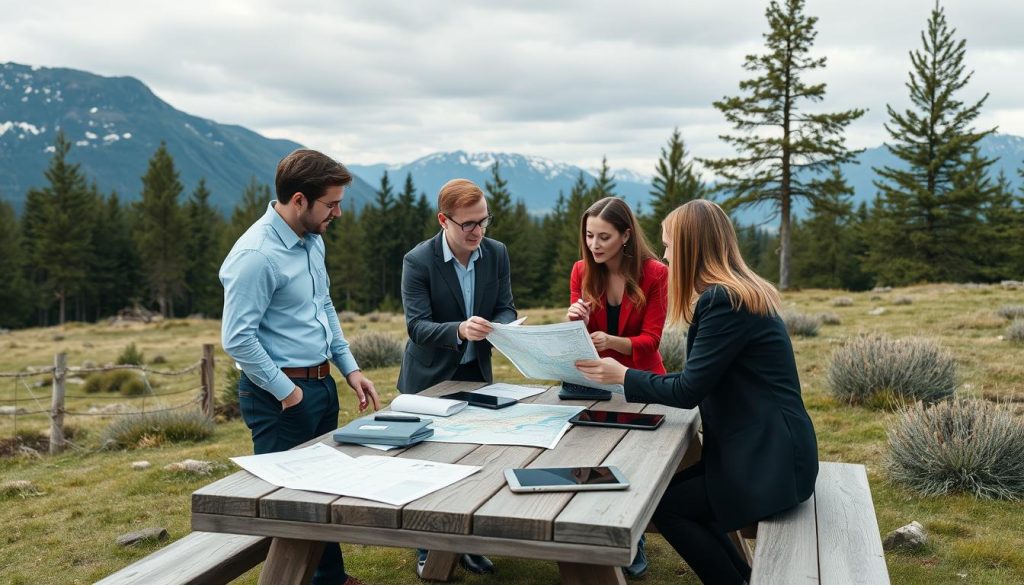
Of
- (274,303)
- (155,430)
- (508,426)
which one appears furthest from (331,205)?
(155,430)

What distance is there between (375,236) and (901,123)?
33.0 meters

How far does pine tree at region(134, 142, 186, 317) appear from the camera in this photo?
50.6 m

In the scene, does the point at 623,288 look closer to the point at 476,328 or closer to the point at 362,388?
the point at 476,328

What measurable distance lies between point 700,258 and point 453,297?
59.3 inches

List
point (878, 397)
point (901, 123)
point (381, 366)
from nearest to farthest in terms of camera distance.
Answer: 1. point (878, 397)
2. point (381, 366)
3. point (901, 123)

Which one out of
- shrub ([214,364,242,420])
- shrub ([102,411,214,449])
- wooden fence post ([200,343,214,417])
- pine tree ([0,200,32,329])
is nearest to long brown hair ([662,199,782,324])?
shrub ([102,411,214,449])

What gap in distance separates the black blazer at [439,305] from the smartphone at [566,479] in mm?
1578

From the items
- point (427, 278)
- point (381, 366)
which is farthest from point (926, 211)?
point (427, 278)

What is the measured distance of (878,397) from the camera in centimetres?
712

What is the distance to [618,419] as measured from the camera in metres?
3.19

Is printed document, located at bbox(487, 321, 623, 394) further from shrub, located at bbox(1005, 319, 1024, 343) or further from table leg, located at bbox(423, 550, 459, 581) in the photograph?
shrub, located at bbox(1005, 319, 1024, 343)

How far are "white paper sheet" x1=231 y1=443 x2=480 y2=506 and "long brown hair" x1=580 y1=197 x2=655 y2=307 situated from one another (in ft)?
5.98

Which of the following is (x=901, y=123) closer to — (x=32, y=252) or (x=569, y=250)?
(x=569, y=250)

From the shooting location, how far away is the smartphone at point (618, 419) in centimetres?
310
